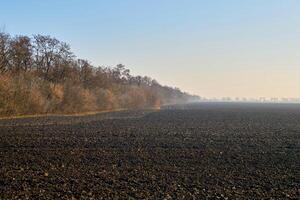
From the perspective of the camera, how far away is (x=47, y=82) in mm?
64812

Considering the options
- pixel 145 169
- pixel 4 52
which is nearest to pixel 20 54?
pixel 4 52

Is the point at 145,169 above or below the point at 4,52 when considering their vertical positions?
below

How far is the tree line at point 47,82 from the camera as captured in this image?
54.2 m

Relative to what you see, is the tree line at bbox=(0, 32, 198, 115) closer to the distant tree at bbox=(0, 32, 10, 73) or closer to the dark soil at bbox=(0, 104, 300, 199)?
the distant tree at bbox=(0, 32, 10, 73)

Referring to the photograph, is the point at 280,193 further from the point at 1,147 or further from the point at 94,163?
the point at 1,147

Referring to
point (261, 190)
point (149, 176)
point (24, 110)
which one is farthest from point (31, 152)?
point (24, 110)

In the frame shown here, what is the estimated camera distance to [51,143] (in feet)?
82.9

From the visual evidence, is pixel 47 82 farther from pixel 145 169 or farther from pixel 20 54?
pixel 145 169

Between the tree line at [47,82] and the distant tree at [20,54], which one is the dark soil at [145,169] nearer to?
the tree line at [47,82]

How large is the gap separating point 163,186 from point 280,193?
380cm

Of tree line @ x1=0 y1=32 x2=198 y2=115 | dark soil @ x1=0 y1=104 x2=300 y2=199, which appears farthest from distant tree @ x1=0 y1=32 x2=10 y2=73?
dark soil @ x1=0 y1=104 x2=300 y2=199

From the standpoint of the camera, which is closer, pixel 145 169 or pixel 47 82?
pixel 145 169

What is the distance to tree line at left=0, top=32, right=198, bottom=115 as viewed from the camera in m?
54.2

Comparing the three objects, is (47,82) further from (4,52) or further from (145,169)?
(145,169)
